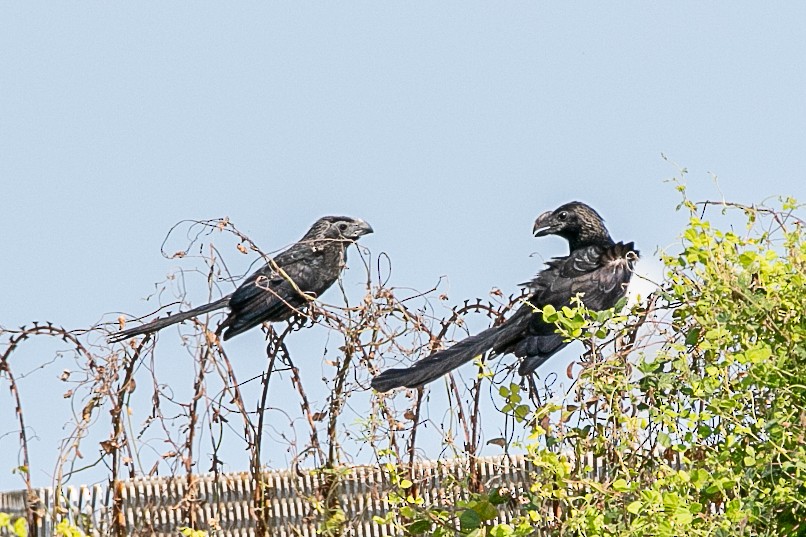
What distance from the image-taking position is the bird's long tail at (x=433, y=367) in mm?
3486

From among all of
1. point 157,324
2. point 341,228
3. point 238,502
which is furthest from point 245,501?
point 341,228

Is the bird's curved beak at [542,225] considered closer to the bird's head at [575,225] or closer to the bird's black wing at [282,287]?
the bird's head at [575,225]

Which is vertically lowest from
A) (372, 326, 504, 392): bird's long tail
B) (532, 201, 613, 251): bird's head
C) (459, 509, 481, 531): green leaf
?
(459, 509, 481, 531): green leaf

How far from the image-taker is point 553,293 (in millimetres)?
4277

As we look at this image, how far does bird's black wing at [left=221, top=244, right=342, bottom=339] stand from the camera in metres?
4.31

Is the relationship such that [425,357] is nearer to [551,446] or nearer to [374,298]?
[374,298]

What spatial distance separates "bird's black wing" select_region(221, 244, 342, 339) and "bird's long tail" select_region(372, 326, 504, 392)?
0.67 metres

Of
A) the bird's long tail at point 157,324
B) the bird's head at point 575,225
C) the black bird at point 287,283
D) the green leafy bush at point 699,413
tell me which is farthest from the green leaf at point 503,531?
the bird's head at point 575,225

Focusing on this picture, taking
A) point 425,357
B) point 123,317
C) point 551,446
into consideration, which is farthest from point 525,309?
point 123,317

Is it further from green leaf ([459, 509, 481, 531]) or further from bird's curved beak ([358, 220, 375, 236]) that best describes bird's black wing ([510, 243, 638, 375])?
green leaf ([459, 509, 481, 531])

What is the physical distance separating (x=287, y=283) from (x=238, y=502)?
83 centimetres

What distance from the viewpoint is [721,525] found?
2455mm

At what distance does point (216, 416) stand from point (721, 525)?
6.44 feet

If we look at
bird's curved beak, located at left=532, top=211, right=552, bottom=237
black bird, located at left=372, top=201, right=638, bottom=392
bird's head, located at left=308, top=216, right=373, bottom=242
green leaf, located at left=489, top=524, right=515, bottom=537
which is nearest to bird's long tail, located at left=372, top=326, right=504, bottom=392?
black bird, located at left=372, top=201, right=638, bottom=392
